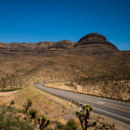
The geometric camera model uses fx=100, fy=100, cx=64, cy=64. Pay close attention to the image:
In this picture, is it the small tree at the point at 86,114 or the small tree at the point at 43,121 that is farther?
the small tree at the point at 43,121

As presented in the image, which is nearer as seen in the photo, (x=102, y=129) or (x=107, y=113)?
(x=102, y=129)

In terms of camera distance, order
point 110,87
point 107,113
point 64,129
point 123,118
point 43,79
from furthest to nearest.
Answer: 1. point 43,79
2. point 110,87
3. point 107,113
4. point 123,118
5. point 64,129

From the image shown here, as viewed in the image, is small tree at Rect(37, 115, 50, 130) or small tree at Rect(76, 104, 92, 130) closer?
small tree at Rect(76, 104, 92, 130)

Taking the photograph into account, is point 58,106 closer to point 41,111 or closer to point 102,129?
point 41,111

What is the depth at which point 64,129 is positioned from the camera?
1004 cm

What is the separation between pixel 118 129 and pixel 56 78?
59.3 m

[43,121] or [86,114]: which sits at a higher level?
[86,114]

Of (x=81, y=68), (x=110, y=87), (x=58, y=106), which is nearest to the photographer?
(x=58, y=106)

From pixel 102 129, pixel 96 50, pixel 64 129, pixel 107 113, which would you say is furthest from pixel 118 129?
pixel 96 50

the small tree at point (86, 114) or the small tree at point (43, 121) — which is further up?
the small tree at point (86, 114)

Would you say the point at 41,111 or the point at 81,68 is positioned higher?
the point at 81,68

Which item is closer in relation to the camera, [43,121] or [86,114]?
[86,114]

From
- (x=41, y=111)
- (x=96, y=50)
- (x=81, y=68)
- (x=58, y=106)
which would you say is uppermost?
(x=96, y=50)

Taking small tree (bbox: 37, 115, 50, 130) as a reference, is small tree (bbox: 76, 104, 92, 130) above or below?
above
